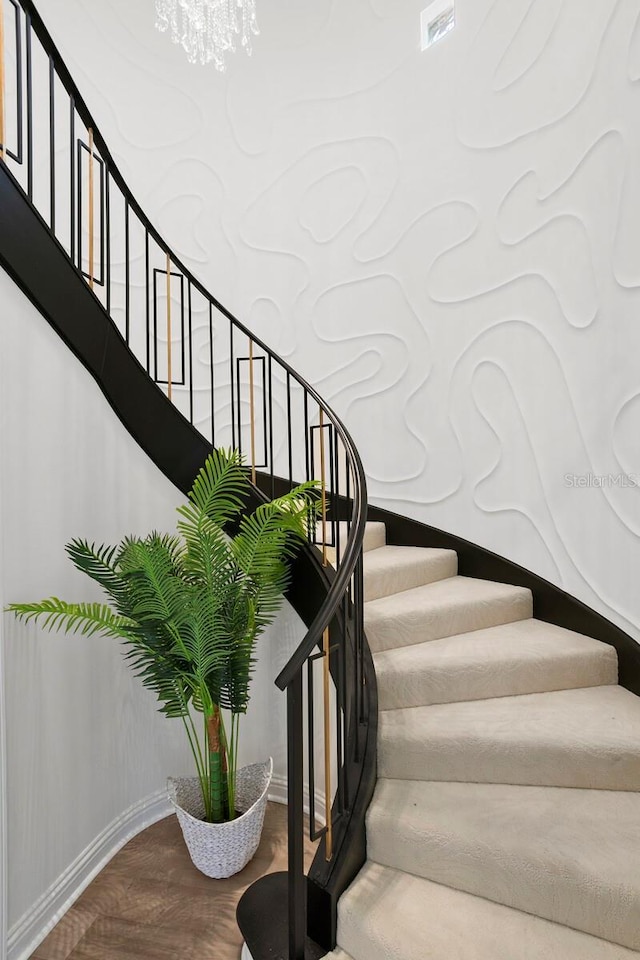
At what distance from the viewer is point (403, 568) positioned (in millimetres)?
3037

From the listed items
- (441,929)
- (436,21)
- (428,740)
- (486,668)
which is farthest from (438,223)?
(441,929)

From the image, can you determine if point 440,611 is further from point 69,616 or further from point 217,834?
point 69,616

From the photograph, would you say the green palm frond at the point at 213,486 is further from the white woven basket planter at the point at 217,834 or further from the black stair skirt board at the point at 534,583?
the black stair skirt board at the point at 534,583

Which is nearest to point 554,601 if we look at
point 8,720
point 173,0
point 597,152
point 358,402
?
point 358,402

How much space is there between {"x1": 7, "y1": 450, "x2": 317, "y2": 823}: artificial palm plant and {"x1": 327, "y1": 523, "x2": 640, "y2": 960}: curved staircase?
0.60 m

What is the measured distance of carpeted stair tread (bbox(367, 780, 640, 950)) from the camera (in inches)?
64.1

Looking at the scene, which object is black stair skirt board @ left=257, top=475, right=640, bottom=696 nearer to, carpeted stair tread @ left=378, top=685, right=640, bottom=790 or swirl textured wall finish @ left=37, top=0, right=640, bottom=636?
swirl textured wall finish @ left=37, top=0, right=640, bottom=636

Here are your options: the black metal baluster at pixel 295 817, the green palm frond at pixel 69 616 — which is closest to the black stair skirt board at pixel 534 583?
the black metal baluster at pixel 295 817

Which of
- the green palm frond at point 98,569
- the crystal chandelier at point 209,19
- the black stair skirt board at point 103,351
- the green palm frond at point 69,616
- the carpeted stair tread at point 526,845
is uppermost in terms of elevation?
the crystal chandelier at point 209,19

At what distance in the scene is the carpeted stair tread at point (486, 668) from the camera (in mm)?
2332

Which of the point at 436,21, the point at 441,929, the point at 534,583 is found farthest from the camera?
the point at 436,21

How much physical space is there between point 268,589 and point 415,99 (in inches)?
126

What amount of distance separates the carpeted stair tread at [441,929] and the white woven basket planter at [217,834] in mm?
875

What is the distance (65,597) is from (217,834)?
4.06ft
